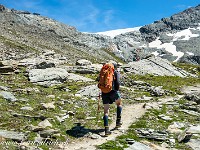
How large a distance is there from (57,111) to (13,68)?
16062 mm

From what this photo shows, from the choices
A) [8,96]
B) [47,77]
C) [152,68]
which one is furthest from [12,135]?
[152,68]

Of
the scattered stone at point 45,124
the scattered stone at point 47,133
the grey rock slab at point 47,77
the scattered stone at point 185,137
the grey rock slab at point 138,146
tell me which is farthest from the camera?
the grey rock slab at point 47,77

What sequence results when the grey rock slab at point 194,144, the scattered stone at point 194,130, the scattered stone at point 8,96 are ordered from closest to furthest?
the grey rock slab at point 194,144 → the scattered stone at point 194,130 → the scattered stone at point 8,96

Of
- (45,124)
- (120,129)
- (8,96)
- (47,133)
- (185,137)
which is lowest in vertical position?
(185,137)

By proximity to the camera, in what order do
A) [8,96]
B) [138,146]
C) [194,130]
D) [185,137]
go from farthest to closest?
[8,96] < [194,130] < [185,137] < [138,146]

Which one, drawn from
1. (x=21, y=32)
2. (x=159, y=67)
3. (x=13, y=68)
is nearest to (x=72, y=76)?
(x=13, y=68)

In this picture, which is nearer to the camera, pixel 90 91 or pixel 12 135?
pixel 12 135

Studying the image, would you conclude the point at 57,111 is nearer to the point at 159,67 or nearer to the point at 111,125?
the point at 111,125

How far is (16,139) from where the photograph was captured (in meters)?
12.9

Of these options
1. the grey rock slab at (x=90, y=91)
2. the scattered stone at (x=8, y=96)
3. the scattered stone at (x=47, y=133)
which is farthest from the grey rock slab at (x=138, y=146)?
the grey rock slab at (x=90, y=91)

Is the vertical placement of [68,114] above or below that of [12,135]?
above

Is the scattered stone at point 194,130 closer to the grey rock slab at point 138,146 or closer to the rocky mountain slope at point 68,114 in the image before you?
the rocky mountain slope at point 68,114

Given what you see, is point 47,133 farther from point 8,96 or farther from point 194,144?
point 8,96

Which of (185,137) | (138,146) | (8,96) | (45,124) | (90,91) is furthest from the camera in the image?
(90,91)
